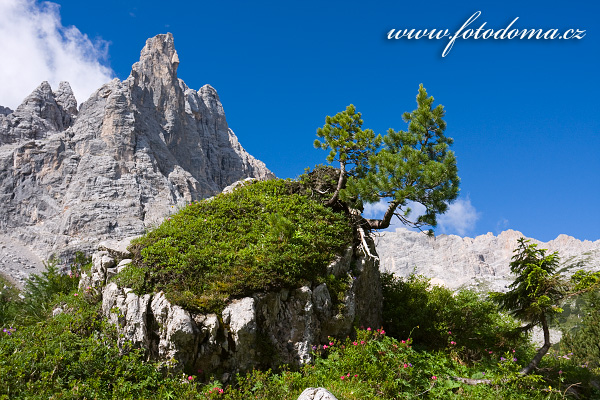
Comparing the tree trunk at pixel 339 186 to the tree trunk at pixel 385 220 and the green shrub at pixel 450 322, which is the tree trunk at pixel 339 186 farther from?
the green shrub at pixel 450 322

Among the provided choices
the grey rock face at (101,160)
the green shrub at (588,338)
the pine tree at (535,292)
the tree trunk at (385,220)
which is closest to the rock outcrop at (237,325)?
the tree trunk at (385,220)

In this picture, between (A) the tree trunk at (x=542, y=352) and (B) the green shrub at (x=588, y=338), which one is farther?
(B) the green shrub at (x=588, y=338)

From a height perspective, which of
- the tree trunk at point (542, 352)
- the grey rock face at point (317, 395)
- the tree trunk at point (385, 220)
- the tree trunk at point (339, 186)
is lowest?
the grey rock face at point (317, 395)

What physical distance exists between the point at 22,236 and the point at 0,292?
272 ft

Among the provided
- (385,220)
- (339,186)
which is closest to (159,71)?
(339,186)

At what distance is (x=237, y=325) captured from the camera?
8.17m

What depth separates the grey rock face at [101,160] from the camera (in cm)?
8371

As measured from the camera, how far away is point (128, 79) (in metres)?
112

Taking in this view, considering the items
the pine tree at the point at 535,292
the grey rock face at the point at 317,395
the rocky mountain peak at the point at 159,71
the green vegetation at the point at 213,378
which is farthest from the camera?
the rocky mountain peak at the point at 159,71

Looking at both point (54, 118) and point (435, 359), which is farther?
point (54, 118)

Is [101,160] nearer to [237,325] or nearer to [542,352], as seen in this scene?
[237,325]

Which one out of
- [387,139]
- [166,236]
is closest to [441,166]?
[387,139]

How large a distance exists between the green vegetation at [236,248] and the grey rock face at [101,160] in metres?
79.5

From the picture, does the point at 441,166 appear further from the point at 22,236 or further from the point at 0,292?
the point at 22,236
